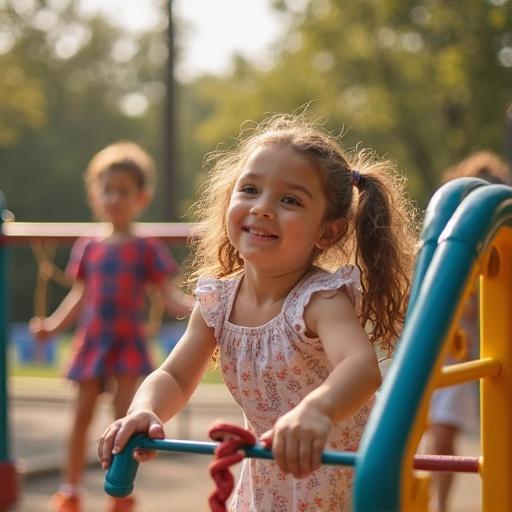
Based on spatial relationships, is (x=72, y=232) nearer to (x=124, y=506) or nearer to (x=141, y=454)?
(x=124, y=506)

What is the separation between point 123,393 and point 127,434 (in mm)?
3045

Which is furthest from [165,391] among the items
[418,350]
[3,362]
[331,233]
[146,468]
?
[146,468]

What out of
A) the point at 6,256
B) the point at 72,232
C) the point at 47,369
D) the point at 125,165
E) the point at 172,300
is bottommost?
the point at 172,300

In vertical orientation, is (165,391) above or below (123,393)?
below

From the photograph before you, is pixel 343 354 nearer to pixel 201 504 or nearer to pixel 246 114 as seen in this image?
pixel 201 504

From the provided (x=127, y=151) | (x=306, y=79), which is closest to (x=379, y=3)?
(x=306, y=79)

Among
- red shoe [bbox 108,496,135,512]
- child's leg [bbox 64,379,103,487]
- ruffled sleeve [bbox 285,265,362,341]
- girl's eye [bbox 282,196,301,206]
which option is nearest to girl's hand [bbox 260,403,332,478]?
ruffled sleeve [bbox 285,265,362,341]

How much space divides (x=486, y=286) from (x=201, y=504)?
12.2ft

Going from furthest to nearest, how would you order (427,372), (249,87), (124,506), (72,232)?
1. (249,87)
2. (72,232)
3. (124,506)
4. (427,372)

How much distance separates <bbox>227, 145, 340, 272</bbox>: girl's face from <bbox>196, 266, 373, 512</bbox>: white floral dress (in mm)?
90

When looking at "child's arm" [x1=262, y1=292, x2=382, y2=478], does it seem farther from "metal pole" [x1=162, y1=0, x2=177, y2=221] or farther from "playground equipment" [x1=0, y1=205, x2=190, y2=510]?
"metal pole" [x1=162, y1=0, x2=177, y2=221]

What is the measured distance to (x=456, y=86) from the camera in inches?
788

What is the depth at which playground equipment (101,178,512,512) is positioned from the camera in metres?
1.50

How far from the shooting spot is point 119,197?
5125mm
